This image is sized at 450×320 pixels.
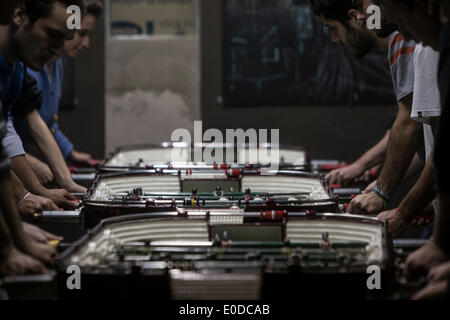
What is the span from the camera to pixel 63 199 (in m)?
3.04

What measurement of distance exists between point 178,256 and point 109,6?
4.56 metres

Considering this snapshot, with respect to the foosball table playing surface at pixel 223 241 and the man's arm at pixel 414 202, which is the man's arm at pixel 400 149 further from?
the man's arm at pixel 414 202

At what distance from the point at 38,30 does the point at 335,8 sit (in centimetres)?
163

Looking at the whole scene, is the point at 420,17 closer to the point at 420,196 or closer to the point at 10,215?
the point at 420,196

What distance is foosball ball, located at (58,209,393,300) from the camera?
183 cm

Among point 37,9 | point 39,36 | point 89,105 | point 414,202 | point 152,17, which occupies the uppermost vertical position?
point 152,17

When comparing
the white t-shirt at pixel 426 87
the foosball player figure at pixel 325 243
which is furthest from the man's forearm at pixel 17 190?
the white t-shirt at pixel 426 87

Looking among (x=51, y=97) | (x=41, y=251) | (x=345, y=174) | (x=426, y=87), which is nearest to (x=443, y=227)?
(x=426, y=87)

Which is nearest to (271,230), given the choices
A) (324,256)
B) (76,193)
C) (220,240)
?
(220,240)

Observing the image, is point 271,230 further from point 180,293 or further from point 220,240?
point 180,293

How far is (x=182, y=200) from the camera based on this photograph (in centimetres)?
286

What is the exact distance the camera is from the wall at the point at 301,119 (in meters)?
6.25

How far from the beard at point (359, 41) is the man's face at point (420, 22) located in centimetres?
158

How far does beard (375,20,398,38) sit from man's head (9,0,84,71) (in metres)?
1.41
